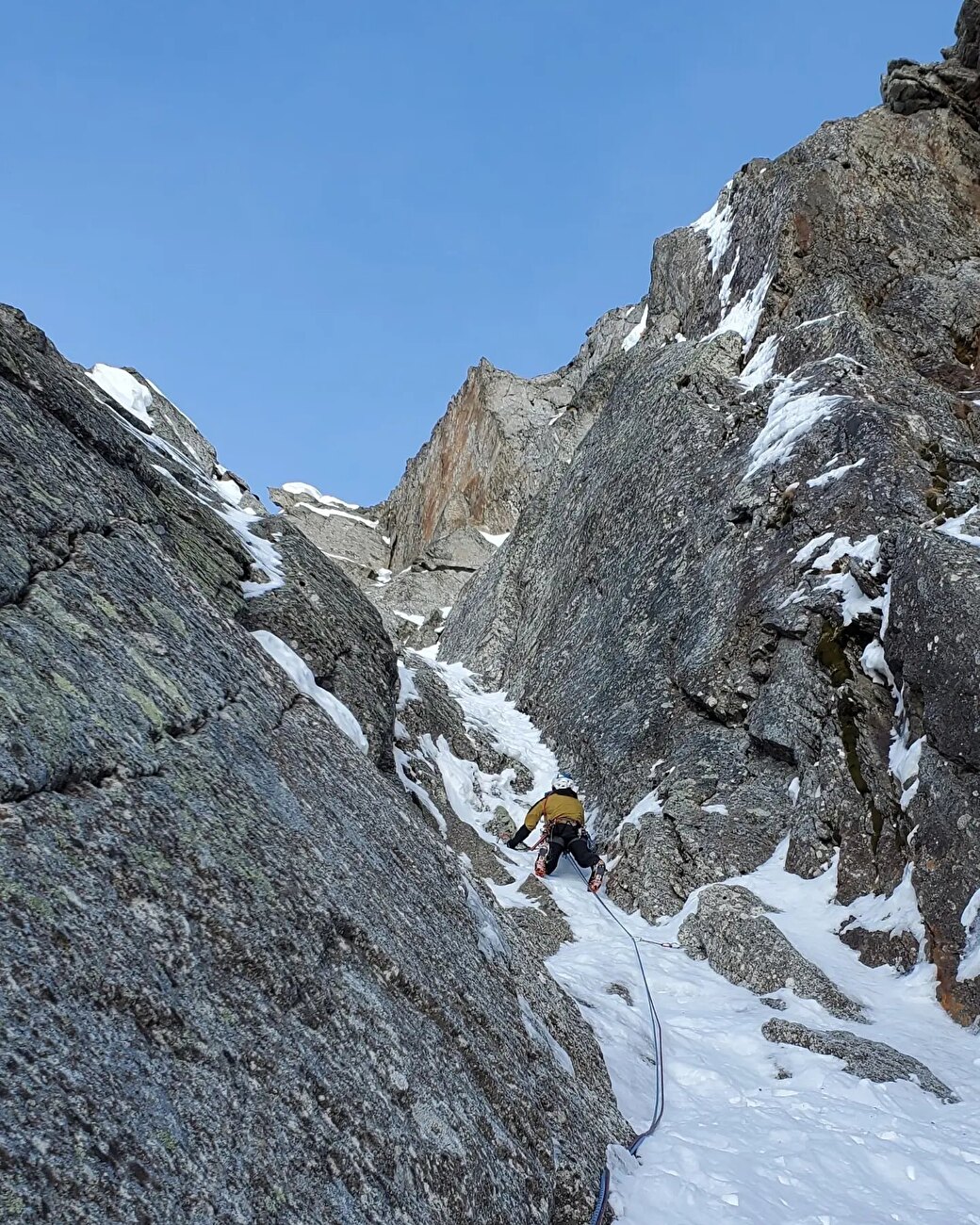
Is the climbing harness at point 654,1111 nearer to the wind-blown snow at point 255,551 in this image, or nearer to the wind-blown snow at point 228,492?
the wind-blown snow at point 255,551

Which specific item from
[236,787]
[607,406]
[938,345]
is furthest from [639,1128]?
[607,406]

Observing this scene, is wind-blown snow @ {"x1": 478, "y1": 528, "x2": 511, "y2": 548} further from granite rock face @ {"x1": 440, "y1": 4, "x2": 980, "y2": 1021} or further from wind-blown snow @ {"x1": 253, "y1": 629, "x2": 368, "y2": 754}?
wind-blown snow @ {"x1": 253, "y1": 629, "x2": 368, "y2": 754}

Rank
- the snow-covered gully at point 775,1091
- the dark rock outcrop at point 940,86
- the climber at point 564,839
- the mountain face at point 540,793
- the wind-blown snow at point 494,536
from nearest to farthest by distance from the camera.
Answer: the mountain face at point 540,793 < the snow-covered gully at point 775,1091 < the climber at point 564,839 < the dark rock outcrop at point 940,86 < the wind-blown snow at point 494,536

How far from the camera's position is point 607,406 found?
112 feet

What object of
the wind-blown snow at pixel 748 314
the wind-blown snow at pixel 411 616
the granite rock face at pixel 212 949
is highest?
the wind-blown snow at pixel 748 314

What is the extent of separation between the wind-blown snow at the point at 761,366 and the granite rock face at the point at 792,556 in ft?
0.38

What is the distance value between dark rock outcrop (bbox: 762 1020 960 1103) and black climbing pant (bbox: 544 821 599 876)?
673 centimetres

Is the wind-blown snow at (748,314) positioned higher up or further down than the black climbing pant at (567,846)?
higher up

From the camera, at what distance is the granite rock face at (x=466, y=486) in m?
51.6

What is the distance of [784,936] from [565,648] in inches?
596

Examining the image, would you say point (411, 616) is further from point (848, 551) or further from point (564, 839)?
point (848, 551)

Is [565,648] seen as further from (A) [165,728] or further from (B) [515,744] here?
(A) [165,728]

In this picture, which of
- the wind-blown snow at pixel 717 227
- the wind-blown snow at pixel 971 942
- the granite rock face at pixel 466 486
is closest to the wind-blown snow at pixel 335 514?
the granite rock face at pixel 466 486

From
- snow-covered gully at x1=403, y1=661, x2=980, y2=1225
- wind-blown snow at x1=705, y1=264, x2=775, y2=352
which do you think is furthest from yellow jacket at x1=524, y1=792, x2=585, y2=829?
wind-blown snow at x1=705, y1=264, x2=775, y2=352
